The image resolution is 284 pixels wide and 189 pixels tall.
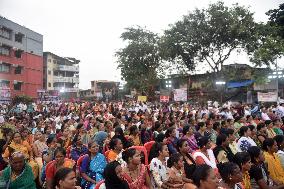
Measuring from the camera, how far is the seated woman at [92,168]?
6293 mm

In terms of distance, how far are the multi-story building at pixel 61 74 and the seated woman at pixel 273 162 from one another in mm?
62252

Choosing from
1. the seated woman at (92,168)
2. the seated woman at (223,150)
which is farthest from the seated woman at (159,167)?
the seated woman at (223,150)

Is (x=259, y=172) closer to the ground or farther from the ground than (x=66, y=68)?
closer to the ground

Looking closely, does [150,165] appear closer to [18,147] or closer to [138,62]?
[18,147]

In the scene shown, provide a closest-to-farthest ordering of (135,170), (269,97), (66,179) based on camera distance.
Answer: (66,179) → (135,170) → (269,97)

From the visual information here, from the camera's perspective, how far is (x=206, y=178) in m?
4.24

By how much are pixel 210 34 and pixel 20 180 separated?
27.6m

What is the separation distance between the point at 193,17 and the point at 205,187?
2853 centimetres

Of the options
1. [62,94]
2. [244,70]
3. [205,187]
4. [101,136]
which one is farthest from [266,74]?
[62,94]

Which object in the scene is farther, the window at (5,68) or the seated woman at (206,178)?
the window at (5,68)

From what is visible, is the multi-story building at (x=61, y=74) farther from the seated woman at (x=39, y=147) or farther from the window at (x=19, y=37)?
the seated woman at (x=39, y=147)

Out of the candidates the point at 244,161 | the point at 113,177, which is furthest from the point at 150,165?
the point at 244,161

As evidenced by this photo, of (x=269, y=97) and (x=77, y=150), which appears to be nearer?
(x=77, y=150)

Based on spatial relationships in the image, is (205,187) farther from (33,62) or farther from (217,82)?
(33,62)
